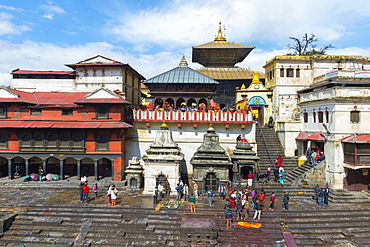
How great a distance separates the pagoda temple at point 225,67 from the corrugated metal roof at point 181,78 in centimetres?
779

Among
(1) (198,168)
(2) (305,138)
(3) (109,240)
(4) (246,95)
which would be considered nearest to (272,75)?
(4) (246,95)

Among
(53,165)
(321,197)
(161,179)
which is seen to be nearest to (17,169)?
(53,165)

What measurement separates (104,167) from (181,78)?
1187 cm

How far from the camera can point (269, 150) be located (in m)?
26.1

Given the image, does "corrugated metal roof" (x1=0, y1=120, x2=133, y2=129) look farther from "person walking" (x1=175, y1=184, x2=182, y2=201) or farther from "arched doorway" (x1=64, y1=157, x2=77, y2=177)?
"person walking" (x1=175, y1=184, x2=182, y2=201)

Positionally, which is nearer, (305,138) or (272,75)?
(305,138)

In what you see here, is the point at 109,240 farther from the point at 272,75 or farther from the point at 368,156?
the point at 272,75

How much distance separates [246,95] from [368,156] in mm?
14808

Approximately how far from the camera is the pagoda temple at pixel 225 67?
34562mm

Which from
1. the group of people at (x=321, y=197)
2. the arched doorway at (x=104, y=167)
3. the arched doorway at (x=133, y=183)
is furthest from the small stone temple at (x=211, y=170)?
the arched doorway at (x=104, y=167)

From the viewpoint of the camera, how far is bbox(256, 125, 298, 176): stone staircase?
24297 mm

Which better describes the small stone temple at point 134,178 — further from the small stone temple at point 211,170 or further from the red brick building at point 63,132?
the small stone temple at point 211,170

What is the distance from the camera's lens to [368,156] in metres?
19.0

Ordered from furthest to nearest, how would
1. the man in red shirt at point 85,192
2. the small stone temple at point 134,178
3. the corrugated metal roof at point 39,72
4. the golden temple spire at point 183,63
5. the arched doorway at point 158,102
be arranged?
the golden temple spire at point 183,63 → the corrugated metal roof at point 39,72 → the arched doorway at point 158,102 → the small stone temple at point 134,178 → the man in red shirt at point 85,192
